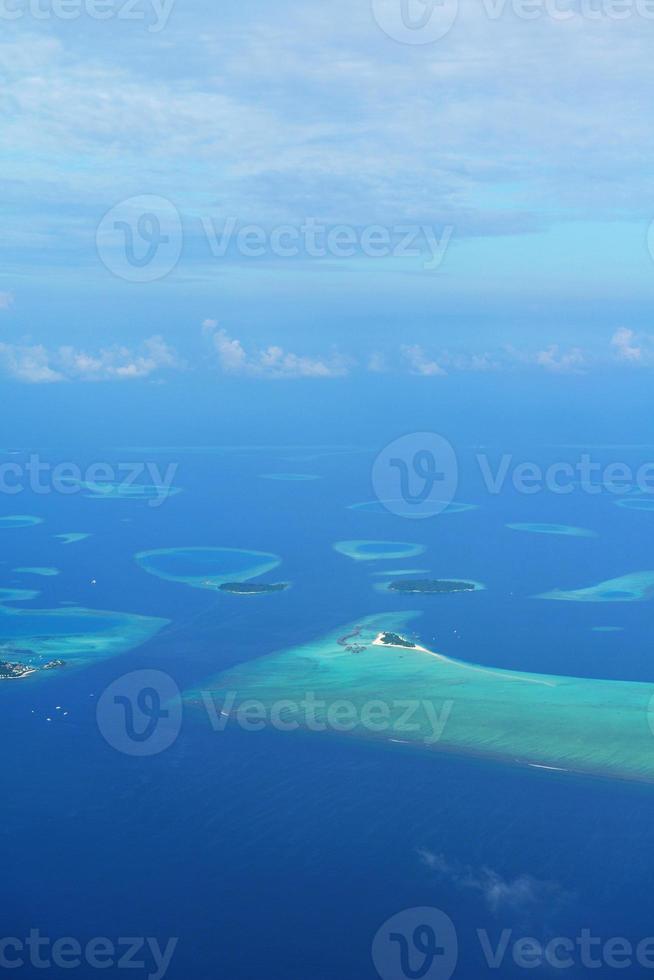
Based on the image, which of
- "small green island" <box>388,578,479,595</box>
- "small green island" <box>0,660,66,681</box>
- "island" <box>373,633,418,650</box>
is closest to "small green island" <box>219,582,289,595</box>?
"small green island" <box>388,578,479,595</box>

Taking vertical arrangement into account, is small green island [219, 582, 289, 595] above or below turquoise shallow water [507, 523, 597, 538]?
below

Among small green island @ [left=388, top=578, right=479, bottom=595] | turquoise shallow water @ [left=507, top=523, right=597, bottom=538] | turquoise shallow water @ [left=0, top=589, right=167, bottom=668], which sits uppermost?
turquoise shallow water @ [left=507, top=523, right=597, bottom=538]

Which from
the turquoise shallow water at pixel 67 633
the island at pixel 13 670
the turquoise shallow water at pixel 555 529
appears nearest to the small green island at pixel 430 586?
the turquoise shallow water at pixel 67 633

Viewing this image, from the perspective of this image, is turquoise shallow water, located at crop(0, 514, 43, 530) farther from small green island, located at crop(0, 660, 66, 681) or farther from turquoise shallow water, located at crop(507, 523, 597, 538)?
turquoise shallow water, located at crop(507, 523, 597, 538)

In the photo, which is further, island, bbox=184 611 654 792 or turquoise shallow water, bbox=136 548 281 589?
turquoise shallow water, bbox=136 548 281 589

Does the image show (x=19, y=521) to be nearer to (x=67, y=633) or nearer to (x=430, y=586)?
(x=67, y=633)

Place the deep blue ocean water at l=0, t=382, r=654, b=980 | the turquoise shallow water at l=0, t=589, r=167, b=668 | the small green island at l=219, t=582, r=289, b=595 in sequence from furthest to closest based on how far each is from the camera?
the small green island at l=219, t=582, r=289, b=595 → the turquoise shallow water at l=0, t=589, r=167, b=668 → the deep blue ocean water at l=0, t=382, r=654, b=980

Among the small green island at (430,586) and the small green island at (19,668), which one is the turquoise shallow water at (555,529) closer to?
the small green island at (430,586)
